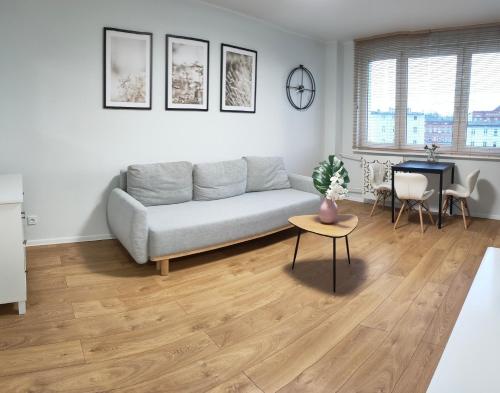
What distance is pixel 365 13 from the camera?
4707 millimetres

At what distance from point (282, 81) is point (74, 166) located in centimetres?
302

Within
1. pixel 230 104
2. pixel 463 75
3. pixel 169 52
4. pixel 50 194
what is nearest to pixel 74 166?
pixel 50 194

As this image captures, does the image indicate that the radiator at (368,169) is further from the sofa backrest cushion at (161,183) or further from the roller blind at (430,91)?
the sofa backrest cushion at (161,183)

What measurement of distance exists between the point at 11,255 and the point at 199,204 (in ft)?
6.07

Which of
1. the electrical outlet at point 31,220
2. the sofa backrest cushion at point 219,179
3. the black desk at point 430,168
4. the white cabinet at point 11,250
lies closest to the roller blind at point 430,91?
the black desk at point 430,168

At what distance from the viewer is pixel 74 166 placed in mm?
3826

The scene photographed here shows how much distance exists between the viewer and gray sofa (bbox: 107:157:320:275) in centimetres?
322

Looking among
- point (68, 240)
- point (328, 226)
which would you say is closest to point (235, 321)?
point (328, 226)

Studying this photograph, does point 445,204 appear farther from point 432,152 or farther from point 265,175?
point 265,175

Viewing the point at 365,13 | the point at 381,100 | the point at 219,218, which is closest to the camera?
the point at 219,218

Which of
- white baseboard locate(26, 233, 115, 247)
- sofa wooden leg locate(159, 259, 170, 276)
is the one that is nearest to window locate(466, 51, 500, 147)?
sofa wooden leg locate(159, 259, 170, 276)

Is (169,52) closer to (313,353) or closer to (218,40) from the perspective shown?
(218,40)

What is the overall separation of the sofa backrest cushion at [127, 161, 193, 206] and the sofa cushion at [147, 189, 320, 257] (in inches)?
3.9

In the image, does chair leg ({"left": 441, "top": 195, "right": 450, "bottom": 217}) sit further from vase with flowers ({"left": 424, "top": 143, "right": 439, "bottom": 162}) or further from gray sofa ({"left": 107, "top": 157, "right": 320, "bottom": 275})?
gray sofa ({"left": 107, "top": 157, "right": 320, "bottom": 275})
